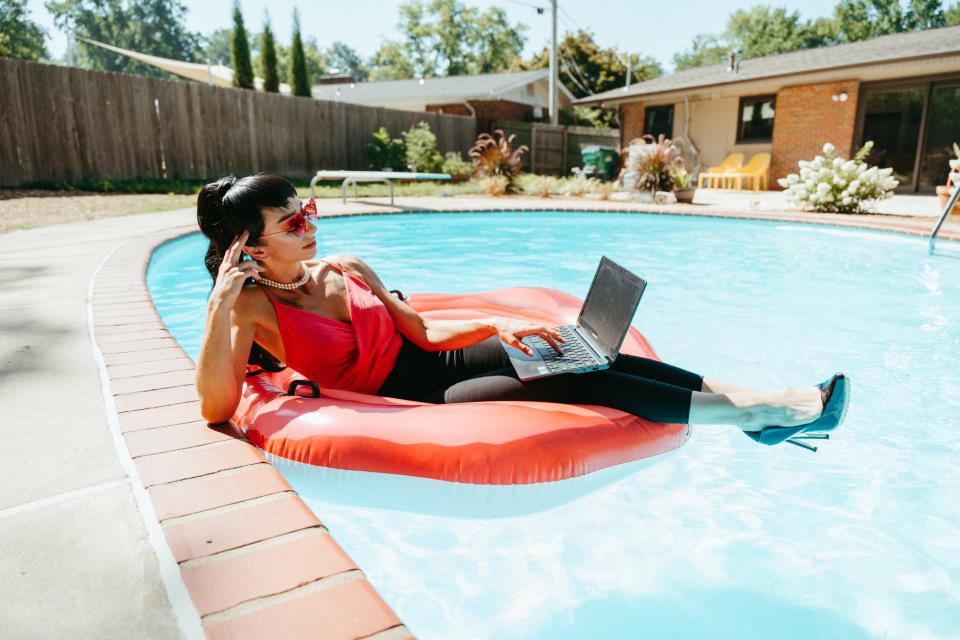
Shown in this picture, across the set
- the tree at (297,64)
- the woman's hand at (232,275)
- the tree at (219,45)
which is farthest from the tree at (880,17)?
the tree at (219,45)

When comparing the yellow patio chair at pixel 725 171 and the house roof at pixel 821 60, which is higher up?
the house roof at pixel 821 60

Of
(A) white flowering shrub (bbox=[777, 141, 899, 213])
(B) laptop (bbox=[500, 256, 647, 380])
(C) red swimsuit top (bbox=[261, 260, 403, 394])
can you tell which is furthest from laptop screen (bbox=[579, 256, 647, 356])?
(A) white flowering shrub (bbox=[777, 141, 899, 213])

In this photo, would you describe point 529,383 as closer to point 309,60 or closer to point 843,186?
point 843,186

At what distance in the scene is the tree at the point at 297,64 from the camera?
1872 centimetres

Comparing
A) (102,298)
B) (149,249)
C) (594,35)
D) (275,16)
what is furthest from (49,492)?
(594,35)

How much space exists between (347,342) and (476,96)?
74.0 feet

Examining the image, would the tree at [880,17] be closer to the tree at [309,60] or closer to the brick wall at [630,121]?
the brick wall at [630,121]

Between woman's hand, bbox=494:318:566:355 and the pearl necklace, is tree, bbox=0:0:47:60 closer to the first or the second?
the pearl necklace

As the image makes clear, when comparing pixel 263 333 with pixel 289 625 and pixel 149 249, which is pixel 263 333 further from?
pixel 149 249

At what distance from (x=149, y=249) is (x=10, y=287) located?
5.11 feet

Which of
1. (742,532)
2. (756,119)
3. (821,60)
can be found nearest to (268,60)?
(756,119)

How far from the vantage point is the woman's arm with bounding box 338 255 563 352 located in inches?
79.1

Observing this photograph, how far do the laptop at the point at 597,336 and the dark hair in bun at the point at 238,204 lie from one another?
0.86 meters

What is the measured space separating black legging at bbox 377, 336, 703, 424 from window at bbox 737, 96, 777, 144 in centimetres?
1514
